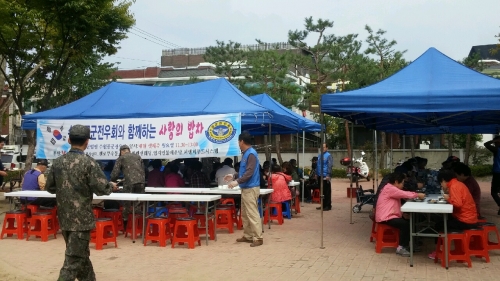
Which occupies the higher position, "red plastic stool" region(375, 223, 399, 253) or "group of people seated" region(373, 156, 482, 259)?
"group of people seated" region(373, 156, 482, 259)

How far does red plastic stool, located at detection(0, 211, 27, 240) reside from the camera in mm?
8750

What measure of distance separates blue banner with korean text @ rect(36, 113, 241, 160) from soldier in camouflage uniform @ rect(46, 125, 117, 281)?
14.6 feet

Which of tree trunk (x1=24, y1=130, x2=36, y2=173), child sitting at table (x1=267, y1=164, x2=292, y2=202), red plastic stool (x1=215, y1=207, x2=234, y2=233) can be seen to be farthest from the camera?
tree trunk (x1=24, y1=130, x2=36, y2=173)

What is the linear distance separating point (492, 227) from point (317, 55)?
16677 mm

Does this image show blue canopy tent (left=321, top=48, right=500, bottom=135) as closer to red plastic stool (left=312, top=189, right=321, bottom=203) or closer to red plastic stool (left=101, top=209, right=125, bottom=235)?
red plastic stool (left=101, top=209, right=125, bottom=235)

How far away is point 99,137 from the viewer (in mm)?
10648

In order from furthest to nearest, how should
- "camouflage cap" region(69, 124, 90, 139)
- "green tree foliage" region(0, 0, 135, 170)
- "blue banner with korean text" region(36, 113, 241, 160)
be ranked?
"green tree foliage" region(0, 0, 135, 170), "blue banner with korean text" region(36, 113, 241, 160), "camouflage cap" region(69, 124, 90, 139)

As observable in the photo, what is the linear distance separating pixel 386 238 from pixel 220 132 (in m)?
3.53

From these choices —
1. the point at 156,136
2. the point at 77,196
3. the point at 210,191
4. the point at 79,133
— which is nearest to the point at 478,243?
the point at 210,191

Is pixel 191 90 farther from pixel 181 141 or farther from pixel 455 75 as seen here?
pixel 455 75

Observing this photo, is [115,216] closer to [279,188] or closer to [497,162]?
[279,188]

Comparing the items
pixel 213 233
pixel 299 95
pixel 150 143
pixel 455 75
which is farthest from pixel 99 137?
pixel 299 95

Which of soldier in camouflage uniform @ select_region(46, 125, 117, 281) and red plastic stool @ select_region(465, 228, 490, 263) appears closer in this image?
soldier in camouflage uniform @ select_region(46, 125, 117, 281)

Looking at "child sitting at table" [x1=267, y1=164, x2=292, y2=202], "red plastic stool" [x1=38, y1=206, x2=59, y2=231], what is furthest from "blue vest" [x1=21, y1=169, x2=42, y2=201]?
"child sitting at table" [x1=267, y1=164, x2=292, y2=202]
